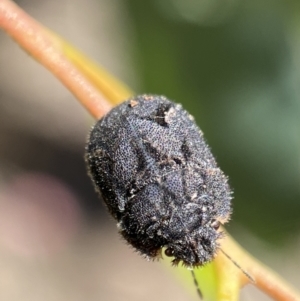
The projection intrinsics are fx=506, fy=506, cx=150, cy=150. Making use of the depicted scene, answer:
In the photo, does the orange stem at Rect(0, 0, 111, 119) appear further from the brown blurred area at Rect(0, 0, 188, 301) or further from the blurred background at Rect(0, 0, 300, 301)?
the brown blurred area at Rect(0, 0, 188, 301)

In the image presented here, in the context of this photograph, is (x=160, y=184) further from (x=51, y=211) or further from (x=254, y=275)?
(x=51, y=211)

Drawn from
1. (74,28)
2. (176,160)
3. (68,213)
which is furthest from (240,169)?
(74,28)

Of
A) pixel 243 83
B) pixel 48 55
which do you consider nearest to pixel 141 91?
pixel 243 83

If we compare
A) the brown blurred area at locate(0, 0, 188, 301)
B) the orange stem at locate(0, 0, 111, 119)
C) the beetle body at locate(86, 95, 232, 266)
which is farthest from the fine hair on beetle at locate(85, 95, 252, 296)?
the brown blurred area at locate(0, 0, 188, 301)

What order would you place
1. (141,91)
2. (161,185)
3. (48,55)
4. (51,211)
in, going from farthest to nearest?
(51,211) < (141,91) < (48,55) < (161,185)

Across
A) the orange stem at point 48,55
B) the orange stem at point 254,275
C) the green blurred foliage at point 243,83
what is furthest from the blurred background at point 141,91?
the orange stem at point 48,55

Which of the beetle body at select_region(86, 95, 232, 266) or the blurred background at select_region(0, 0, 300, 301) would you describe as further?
the blurred background at select_region(0, 0, 300, 301)

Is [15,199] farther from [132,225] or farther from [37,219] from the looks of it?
[132,225]
